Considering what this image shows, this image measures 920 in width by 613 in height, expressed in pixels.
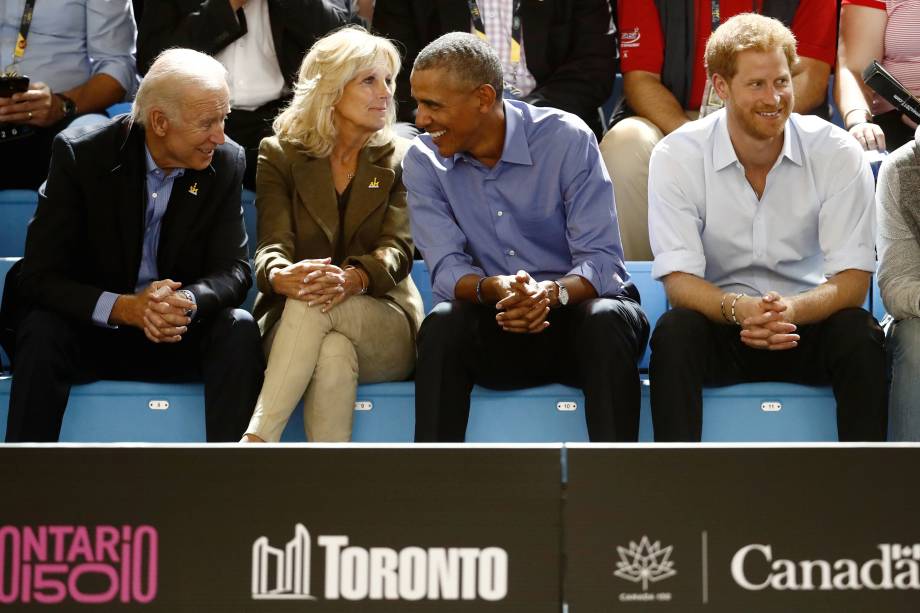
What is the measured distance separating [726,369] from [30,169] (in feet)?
8.23

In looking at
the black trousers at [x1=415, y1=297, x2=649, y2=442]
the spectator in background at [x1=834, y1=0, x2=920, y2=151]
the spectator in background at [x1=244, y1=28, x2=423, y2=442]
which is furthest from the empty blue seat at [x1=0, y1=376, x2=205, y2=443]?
the spectator in background at [x1=834, y1=0, x2=920, y2=151]

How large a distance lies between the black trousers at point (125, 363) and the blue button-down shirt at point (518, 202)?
0.57 m

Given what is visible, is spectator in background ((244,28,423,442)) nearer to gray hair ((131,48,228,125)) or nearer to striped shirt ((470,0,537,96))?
gray hair ((131,48,228,125))

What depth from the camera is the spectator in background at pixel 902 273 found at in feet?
10.7

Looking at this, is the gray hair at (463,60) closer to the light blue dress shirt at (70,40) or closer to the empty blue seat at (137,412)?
the empty blue seat at (137,412)

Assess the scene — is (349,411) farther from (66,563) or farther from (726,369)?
(66,563)

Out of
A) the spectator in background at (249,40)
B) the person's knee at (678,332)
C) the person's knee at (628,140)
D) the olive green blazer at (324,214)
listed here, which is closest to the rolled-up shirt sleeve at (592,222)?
the person's knee at (678,332)

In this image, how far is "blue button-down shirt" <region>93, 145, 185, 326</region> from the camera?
3.62 m

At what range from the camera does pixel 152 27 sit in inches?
174

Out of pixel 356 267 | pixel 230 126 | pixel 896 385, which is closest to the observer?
pixel 896 385

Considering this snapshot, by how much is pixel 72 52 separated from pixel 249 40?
0.68 metres

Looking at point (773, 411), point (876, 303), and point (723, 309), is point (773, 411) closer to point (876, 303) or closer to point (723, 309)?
point (723, 309)

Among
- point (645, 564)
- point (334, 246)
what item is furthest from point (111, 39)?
point (645, 564)

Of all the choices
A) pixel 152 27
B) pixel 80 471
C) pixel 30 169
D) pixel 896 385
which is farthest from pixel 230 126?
pixel 80 471
